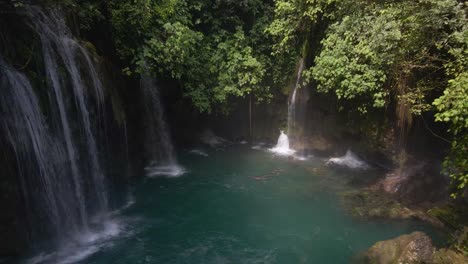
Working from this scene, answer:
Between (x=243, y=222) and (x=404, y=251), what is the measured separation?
160 inches

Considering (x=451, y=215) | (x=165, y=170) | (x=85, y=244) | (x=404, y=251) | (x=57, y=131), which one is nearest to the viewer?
(x=404, y=251)

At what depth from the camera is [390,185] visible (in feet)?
34.5

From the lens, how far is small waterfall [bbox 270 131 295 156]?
Answer: 1459 centimetres

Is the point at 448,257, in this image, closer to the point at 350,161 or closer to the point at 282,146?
the point at 350,161

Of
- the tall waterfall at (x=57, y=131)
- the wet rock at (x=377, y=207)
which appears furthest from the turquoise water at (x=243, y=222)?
the tall waterfall at (x=57, y=131)

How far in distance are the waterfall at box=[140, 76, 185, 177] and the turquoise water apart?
34.7 inches

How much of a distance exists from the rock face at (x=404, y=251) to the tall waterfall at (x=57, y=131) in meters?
6.69

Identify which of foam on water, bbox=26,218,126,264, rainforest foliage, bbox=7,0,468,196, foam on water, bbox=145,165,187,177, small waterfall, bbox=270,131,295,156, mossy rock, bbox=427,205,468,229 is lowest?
mossy rock, bbox=427,205,468,229

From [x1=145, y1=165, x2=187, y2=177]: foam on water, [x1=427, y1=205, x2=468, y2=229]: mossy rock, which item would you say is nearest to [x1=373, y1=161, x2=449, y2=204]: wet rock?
[x1=427, y1=205, x2=468, y2=229]: mossy rock

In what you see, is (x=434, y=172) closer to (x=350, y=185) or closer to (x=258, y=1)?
(x=350, y=185)

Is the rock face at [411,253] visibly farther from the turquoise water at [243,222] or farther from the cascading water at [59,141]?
the cascading water at [59,141]

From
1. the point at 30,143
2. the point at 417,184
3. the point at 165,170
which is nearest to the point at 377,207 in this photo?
the point at 417,184

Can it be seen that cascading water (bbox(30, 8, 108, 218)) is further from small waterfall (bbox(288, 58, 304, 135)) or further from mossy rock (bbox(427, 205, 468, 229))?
mossy rock (bbox(427, 205, 468, 229))

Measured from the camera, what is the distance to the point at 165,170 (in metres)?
13.0
